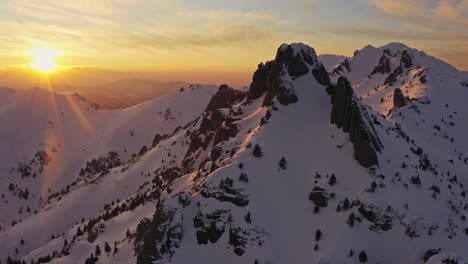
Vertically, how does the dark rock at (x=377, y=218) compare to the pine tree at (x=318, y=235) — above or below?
above

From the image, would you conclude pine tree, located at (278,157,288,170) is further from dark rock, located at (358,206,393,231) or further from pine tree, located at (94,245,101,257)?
pine tree, located at (94,245,101,257)

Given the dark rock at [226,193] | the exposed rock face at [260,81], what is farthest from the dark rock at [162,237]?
the exposed rock face at [260,81]

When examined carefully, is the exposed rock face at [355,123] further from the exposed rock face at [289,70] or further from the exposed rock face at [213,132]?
the exposed rock face at [213,132]

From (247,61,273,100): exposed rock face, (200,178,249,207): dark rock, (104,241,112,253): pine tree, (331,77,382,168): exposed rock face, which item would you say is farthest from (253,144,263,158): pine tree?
(104,241,112,253): pine tree

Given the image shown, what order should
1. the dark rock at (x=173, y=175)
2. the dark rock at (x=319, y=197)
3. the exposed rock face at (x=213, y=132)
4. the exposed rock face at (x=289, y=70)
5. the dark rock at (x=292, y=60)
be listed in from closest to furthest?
the dark rock at (x=319, y=197)
the exposed rock face at (x=289, y=70)
the exposed rock face at (x=213, y=132)
the dark rock at (x=292, y=60)
the dark rock at (x=173, y=175)

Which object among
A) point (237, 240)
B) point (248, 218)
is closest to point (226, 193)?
point (248, 218)

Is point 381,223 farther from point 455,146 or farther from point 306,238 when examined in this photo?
point 455,146
